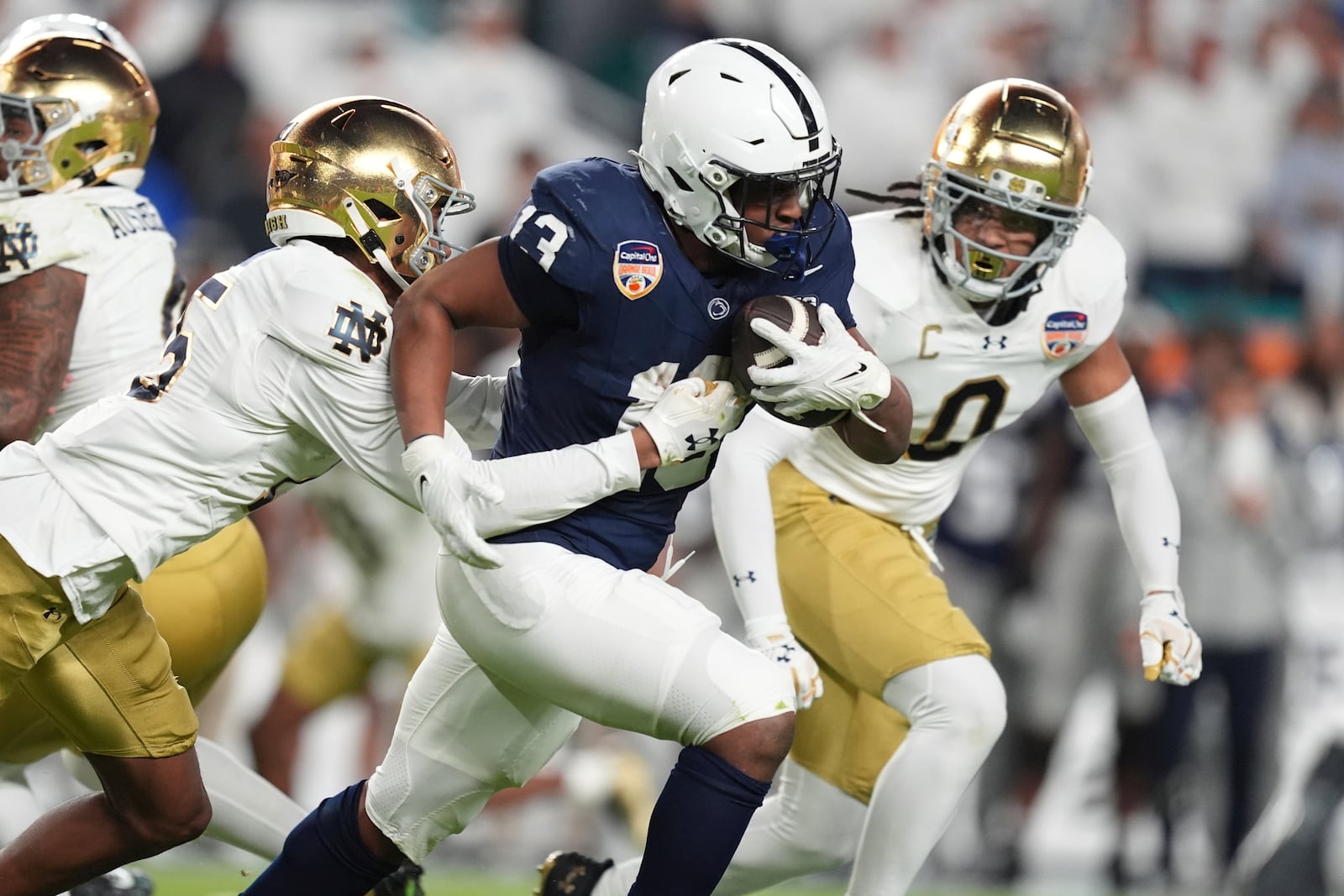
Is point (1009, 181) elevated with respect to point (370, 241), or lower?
lower

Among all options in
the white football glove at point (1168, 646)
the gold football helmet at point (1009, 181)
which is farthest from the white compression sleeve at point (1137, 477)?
the gold football helmet at point (1009, 181)

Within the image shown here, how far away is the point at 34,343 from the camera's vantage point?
3.51 meters

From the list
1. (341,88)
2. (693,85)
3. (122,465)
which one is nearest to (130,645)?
(122,465)

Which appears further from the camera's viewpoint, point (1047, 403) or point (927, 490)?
point (1047, 403)

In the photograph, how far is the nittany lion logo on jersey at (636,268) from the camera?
300 cm

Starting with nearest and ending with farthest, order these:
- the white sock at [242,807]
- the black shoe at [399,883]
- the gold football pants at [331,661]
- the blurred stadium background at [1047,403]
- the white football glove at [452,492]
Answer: the white football glove at [452,492] → the black shoe at [399,883] → the white sock at [242,807] → the gold football pants at [331,661] → the blurred stadium background at [1047,403]

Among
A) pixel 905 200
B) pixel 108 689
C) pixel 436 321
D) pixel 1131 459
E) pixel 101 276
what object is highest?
pixel 436 321

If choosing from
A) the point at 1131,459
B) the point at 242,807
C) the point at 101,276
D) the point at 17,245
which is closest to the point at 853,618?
the point at 1131,459

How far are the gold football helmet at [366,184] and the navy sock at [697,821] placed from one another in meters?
1.05

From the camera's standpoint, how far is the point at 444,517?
2893 millimetres

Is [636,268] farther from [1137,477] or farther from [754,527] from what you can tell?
[1137,477]

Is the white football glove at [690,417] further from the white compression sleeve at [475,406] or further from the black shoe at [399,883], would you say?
the black shoe at [399,883]

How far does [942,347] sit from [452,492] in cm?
140

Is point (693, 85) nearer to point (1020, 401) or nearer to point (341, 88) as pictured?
point (1020, 401)
